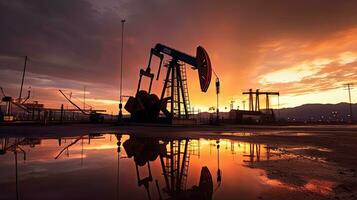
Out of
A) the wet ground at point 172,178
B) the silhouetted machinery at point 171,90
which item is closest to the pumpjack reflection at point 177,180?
the wet ground at point 172,178

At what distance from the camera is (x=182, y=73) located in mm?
41469

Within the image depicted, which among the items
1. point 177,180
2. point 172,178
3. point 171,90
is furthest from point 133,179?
point 171,90

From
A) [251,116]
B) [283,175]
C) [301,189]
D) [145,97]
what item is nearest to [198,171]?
[283,175]

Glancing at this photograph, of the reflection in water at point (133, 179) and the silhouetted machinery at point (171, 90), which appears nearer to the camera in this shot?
the reflection in water at point (133, 179)

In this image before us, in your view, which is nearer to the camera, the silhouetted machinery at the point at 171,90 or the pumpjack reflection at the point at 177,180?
the pumpjack reflection at the point at 177,180

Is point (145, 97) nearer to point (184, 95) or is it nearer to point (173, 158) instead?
point (184, 95)

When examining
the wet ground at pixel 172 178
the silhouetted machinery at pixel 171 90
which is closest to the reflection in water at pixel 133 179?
the wet ground at pixel 172 178

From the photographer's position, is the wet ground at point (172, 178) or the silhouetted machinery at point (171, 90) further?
the silhouetted machinery at point (171, 90)

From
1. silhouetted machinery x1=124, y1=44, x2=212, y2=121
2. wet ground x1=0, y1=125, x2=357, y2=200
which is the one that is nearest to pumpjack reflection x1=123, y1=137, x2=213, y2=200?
wet ground x1=0, y1=125, x2=357, y2=200

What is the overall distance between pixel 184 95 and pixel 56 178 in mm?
36169

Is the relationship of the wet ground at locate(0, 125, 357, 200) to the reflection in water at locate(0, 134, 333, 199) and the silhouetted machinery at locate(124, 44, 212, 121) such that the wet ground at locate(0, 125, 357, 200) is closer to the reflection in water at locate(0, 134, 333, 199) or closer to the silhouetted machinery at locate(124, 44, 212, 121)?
the reflection in water at locate(0, 134, 333, 199)

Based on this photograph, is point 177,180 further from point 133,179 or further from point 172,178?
point 133,179

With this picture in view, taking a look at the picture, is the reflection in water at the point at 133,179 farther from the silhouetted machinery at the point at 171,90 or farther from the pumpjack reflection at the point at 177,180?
the silhouetted machinery at the point at 171,90

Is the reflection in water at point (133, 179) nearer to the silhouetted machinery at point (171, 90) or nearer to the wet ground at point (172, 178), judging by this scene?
the wet ground at point (172, 178)
